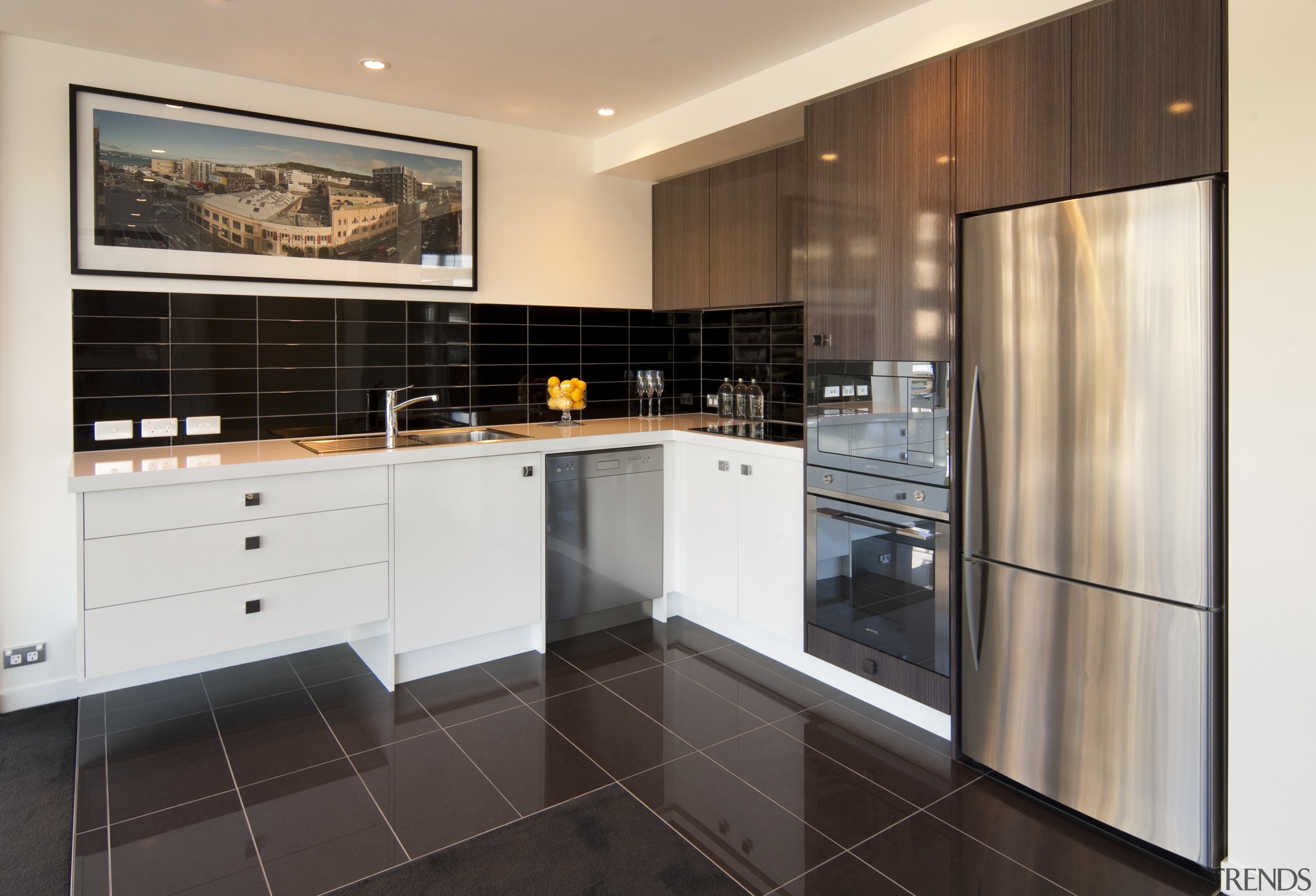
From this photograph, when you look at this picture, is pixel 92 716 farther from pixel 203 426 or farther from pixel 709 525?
pixel 709 525

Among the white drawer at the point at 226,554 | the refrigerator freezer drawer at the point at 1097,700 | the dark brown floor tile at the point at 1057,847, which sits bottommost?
the dark brown floor tile at the point at 1057,847

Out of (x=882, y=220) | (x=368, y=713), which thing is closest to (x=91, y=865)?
(x=368, y=713)

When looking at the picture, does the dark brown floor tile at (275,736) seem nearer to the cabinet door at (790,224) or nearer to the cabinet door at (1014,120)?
the cabinet door at (790,224)

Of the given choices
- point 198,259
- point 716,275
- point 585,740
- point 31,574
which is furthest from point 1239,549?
point 31,574

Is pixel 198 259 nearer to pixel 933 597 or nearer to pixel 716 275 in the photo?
pixel 716 275

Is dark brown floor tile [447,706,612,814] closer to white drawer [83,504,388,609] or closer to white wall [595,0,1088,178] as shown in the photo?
white drawer [83,504,388,609]

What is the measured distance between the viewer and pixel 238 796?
2.34 m

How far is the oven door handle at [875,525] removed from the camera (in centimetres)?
259

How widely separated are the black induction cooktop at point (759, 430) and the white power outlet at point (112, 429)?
2.24 m

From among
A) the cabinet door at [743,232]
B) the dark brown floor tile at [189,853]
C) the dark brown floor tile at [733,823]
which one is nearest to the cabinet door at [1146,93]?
the cabinet door at [743,232]

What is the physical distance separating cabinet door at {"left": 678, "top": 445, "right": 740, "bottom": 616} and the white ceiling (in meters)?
1.57

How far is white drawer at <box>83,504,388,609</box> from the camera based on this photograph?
2.51m

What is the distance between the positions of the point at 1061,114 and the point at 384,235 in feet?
8.83

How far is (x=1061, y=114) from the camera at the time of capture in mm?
2172
